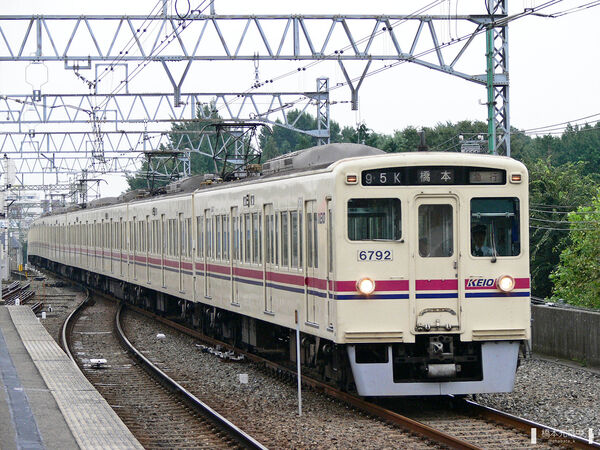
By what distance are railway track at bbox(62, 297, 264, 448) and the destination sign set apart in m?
2.97

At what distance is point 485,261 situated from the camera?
11.3 meters

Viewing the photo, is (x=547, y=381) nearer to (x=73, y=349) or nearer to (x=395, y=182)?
(x=395, y=182)

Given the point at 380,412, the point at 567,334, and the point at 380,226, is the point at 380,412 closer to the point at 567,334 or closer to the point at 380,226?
the point at 380,226

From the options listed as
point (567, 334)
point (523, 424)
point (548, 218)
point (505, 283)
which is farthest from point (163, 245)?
point (548, 218)

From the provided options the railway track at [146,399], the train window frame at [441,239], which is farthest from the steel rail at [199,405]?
the train window frame at [441,239]

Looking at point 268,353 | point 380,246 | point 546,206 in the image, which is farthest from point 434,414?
point 546,206

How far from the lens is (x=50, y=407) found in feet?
36.3

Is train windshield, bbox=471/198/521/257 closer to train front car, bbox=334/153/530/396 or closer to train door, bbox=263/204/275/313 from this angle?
train front car, bbox=334/153/530/396

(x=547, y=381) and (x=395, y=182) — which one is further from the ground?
(x=395, y=182)

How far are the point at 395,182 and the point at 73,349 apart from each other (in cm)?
975

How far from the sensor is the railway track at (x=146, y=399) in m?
10.5

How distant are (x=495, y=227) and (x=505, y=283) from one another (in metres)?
0.62

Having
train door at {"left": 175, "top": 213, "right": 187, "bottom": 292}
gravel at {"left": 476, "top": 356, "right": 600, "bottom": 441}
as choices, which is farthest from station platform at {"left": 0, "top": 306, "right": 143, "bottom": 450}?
train door at {"left": 175, "top": 213, "right": 187, "bottom": 292}

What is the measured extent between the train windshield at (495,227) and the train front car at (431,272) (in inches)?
0.4
